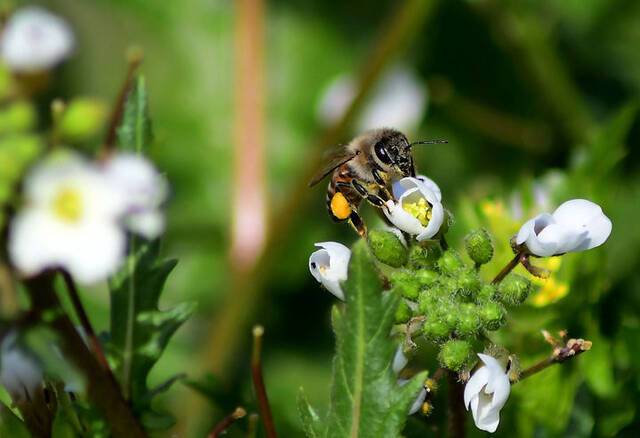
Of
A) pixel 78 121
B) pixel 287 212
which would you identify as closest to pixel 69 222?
pixel 78 121

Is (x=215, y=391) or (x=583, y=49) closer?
(x=215, y=391)

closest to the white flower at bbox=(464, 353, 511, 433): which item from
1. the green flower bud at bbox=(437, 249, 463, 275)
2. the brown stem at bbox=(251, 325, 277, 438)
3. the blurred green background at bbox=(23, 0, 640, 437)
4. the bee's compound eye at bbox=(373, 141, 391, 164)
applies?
the green flower bud at bbox=(437, 249, 463, 275)

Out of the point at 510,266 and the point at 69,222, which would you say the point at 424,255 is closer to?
the point at 510,266

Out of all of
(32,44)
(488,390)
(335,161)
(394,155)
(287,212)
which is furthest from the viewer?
(287,212)

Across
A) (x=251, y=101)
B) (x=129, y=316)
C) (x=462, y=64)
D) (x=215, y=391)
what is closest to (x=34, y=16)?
(x=129, y=316)

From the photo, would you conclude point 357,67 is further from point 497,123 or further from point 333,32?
point 497,123

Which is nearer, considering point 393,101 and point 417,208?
point 417,208
